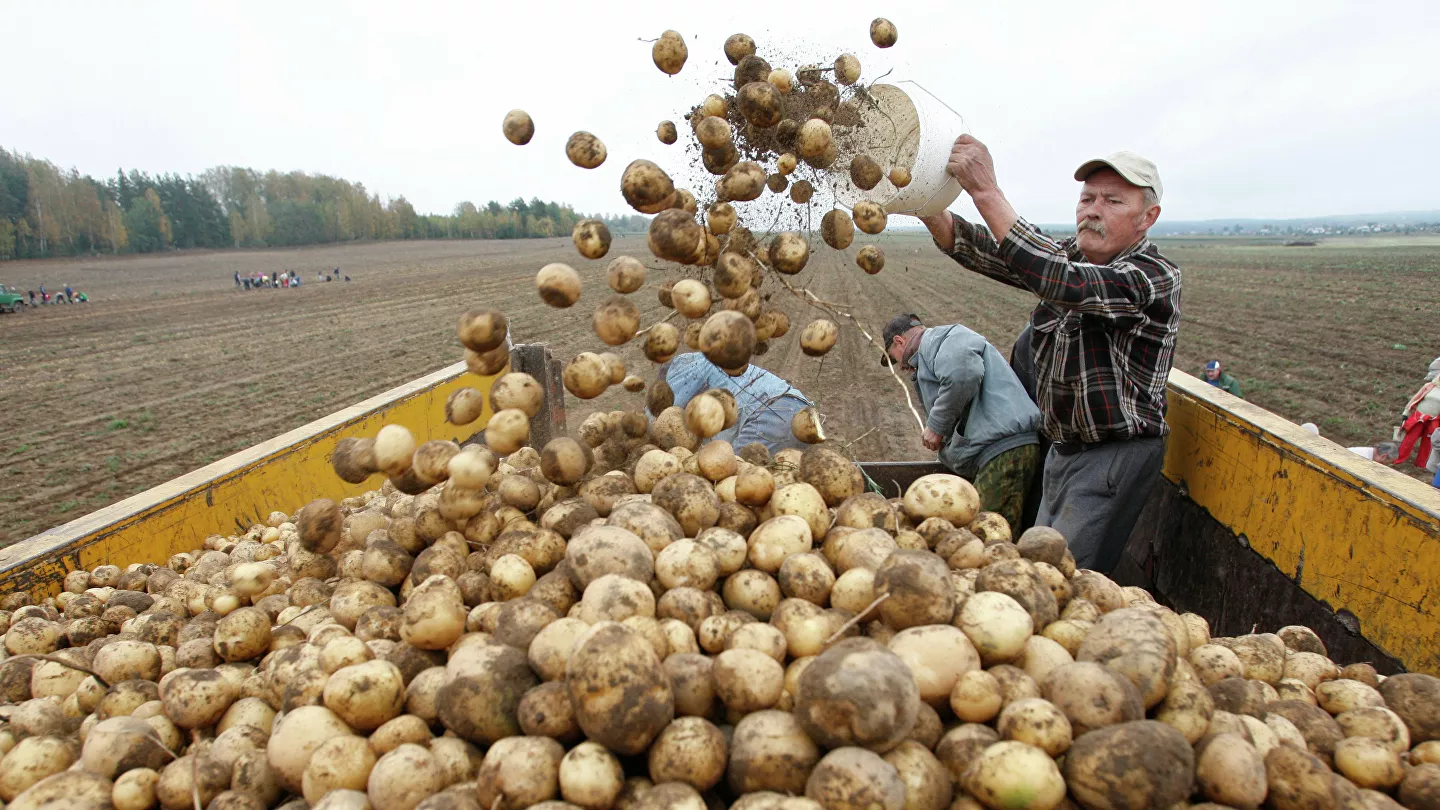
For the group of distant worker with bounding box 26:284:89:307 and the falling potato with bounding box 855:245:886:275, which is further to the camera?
the group of distant worker with bounding box 26:284:89:307

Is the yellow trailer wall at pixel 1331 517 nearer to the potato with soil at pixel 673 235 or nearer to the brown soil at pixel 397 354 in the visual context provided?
the brown soil at pixel 397 354

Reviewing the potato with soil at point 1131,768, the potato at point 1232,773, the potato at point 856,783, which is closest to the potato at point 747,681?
the potato at point 856,783

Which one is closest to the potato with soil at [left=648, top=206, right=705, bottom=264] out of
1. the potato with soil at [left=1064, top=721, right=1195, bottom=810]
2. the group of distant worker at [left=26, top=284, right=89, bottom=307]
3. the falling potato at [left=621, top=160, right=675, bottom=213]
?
Result: the falling potato at [left=621, top=160, right=675, bottom=213]

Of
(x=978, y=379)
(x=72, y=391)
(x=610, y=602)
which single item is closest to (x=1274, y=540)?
(x=978, y=379)

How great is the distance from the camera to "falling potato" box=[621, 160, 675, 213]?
3.01 m

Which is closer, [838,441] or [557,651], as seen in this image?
[557,651]

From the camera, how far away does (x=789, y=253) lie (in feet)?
10.3

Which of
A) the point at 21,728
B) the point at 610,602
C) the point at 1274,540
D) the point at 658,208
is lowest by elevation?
the point at 21,728

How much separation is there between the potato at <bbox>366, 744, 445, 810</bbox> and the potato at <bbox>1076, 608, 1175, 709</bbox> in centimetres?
190

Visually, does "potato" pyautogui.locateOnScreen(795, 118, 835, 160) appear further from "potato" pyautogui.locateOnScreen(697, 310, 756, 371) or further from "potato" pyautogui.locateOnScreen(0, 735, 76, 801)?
"potato" pyautogui.locateOnScreen(0, 735, 76, 801)

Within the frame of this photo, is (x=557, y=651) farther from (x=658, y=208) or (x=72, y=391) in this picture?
(x=72, y=391)

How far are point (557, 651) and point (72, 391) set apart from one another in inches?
730

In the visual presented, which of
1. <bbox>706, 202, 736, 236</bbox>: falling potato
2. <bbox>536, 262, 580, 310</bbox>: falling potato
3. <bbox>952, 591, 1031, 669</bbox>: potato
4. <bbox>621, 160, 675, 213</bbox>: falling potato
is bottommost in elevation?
<bbox>952, 591, 1031, 669</bbox>: potato

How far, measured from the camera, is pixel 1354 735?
2344mm
